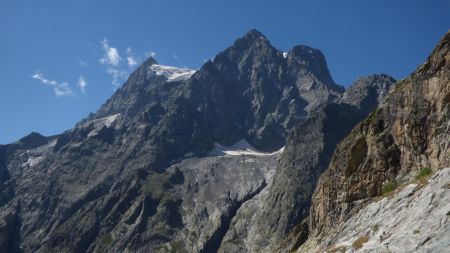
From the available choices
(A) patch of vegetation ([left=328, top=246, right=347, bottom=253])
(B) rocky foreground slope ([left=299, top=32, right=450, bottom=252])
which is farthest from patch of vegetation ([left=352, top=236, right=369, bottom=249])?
(A) patch of vegetation ([left=328, top=246, right=347, bottom=253])

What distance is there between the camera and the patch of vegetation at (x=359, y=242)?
3988cm

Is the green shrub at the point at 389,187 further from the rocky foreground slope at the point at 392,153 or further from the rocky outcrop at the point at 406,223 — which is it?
the rocky outcrop at the point at 406,223

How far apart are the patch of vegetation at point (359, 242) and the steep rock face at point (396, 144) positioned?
9.54 m

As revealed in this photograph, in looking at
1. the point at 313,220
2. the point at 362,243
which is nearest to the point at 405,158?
the point at 362,243

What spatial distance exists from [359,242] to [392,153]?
56.7 feet

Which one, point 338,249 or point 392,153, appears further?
point 392,153

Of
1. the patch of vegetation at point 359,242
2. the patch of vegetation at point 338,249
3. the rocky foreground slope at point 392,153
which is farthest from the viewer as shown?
the rocky foreground slope at point 392,153

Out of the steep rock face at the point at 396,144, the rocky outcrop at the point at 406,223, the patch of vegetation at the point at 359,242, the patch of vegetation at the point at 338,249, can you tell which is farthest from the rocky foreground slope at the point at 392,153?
the patch of vegetation at the point at 338,249

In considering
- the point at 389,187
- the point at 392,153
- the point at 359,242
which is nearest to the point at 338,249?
the point at 359,242

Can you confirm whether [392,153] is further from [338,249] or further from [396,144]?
[338,249]

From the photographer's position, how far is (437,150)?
46.3 m

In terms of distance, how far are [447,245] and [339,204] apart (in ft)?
91.9

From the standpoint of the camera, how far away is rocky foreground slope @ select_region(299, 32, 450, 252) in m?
46.6

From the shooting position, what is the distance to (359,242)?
40.6m
